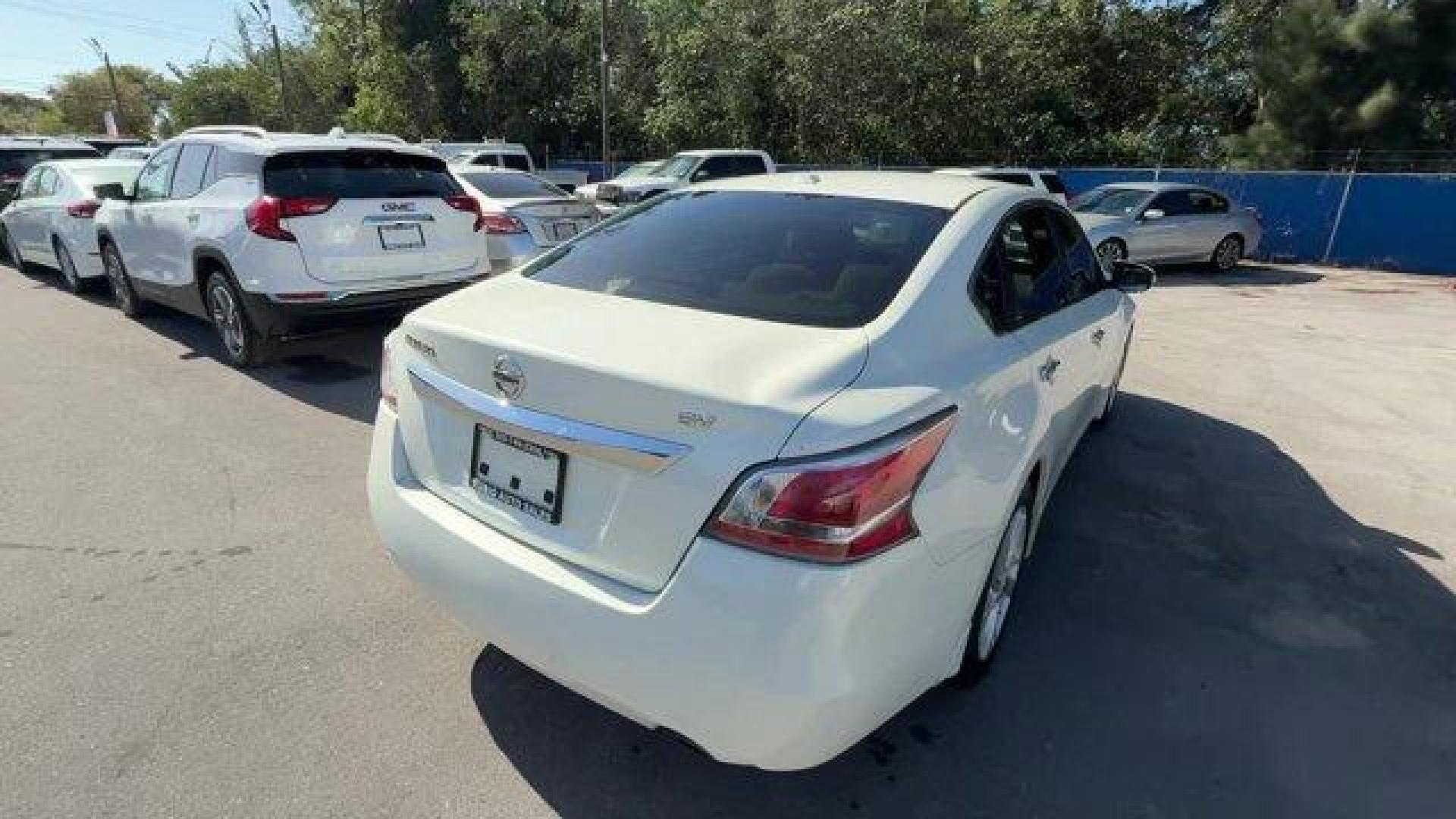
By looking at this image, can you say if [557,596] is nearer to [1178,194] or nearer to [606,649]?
[606,649]

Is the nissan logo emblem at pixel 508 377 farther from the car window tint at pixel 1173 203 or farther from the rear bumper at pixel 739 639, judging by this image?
the car window tint at pixel 1173 203

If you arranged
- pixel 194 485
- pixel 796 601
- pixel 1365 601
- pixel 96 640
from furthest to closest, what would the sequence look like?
pixel 194 485
pixel 1365 601
pixel 96 640
pixel 796 601

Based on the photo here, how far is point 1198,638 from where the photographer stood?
126 inches

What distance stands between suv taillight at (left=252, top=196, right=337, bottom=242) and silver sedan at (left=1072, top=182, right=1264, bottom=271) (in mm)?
11193

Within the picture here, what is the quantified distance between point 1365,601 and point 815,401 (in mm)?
3170

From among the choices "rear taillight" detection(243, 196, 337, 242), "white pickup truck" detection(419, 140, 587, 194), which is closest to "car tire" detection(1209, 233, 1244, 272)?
"white pickup truck" detection(419, 140, 587, 194)

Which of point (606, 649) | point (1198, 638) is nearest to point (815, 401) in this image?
point (606, 649)

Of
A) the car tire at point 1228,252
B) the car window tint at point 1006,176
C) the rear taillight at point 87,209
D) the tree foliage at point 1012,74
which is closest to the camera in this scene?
the rear taillight at point 87,209

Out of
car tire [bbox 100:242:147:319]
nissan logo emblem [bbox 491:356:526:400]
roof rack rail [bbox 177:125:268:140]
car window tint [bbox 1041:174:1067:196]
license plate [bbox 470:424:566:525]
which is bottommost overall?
car tire [bbox 100:242:147:319]

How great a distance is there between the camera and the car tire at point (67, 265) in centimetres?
909

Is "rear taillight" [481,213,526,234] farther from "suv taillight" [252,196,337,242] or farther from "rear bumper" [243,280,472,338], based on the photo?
"suv taillight" [252,196,337,242]

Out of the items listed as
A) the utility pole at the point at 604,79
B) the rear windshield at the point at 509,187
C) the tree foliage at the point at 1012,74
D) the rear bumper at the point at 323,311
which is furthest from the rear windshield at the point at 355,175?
the utility pole at the point at 604,79

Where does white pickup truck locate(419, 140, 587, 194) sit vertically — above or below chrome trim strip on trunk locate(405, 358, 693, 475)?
above

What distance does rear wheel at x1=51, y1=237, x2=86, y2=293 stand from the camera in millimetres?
9086
